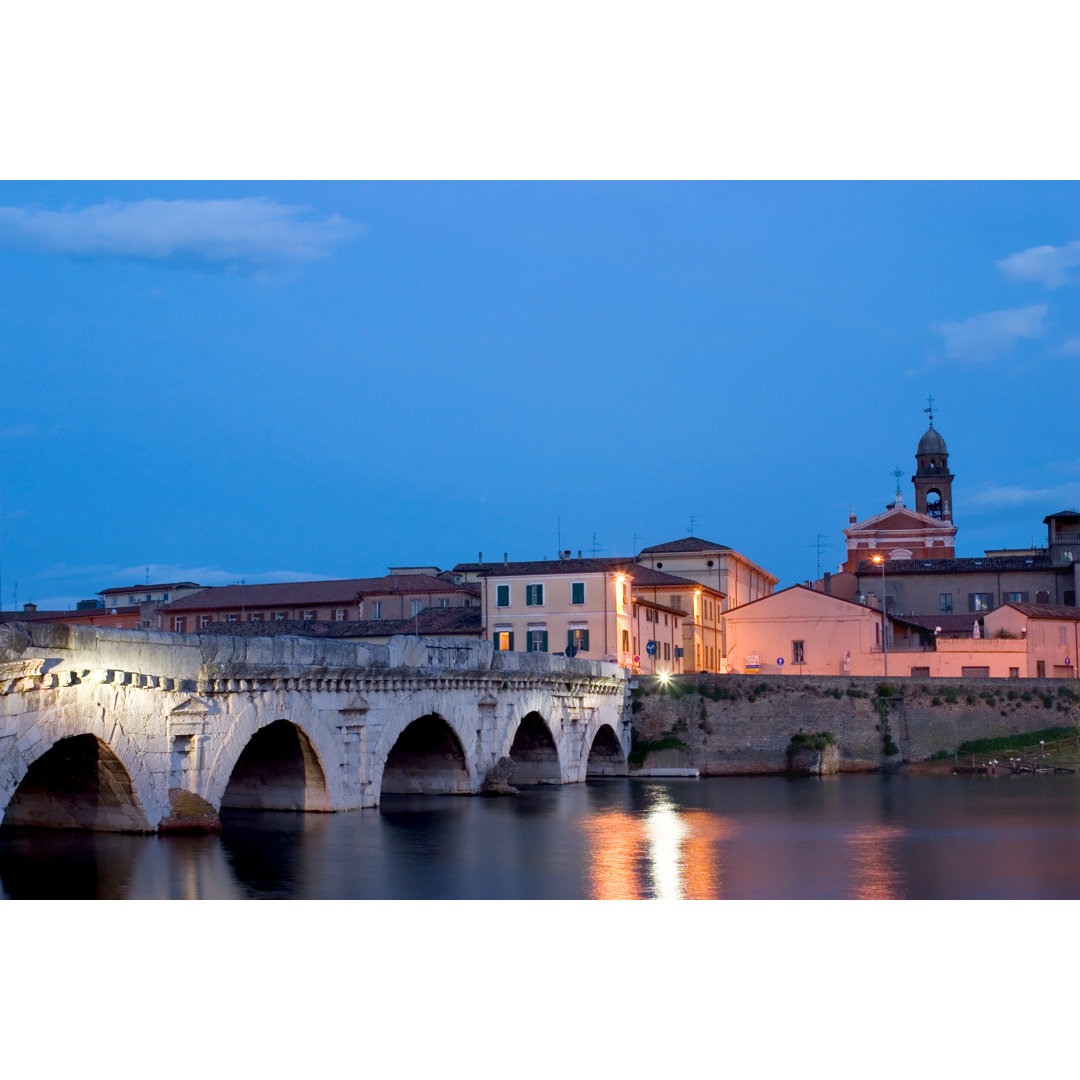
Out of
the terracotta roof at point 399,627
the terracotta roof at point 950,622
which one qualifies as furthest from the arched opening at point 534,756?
the terracotta roof at point 950,622

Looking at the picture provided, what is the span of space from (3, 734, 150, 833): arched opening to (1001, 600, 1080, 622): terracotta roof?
46.0m

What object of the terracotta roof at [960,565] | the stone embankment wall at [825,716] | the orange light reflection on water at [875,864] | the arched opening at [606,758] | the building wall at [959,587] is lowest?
the orange light reflection on water at [875,864]

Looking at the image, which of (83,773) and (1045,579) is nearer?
(83,773)

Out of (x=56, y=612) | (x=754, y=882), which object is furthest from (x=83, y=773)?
(x=56, y=612)

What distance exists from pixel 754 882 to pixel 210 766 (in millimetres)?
9737

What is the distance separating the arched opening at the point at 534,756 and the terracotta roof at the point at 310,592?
2995cm

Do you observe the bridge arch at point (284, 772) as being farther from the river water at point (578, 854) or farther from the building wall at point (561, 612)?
the building wall at point (561, 612)

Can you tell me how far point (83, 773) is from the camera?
24656 mm

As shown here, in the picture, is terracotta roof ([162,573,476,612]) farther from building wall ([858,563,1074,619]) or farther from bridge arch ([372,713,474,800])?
bridge arch ([372,713,474,800])

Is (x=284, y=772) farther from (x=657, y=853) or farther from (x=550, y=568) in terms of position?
(x=550, y=568)

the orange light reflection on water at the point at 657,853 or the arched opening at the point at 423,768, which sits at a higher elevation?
the arched opening at the point at 423,768

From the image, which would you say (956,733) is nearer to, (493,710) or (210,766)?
(493,710)

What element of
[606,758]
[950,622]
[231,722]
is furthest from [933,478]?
[231,722]

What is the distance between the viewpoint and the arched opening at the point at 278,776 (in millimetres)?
30188
